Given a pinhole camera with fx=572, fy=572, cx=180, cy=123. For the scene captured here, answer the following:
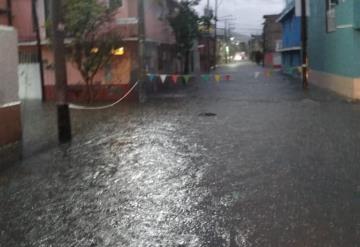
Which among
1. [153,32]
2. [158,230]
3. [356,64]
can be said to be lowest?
[158,230]

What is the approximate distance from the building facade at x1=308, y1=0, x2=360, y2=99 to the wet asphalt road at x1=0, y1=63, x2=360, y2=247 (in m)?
6.42

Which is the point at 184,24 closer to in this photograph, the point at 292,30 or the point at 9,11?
the point at 292,30

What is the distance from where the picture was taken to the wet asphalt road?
589cm

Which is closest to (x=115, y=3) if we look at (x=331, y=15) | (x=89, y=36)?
(x=89, y=36)

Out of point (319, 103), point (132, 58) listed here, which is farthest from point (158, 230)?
point (132, 58)

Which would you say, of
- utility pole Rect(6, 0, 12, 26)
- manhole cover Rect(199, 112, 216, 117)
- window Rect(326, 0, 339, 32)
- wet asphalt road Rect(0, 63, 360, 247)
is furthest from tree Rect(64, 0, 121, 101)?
window Rect(326, 0, 339, 32)

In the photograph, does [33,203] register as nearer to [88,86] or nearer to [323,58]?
[88,86]

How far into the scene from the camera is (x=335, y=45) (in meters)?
24.3

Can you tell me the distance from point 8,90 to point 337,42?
54.6 feet

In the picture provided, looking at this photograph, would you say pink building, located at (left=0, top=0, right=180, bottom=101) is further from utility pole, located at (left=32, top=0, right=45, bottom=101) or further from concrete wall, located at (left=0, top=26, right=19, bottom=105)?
concrete wall, located at (left=0, top=26, right=19, bottom=105)

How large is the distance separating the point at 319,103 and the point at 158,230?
1497 centimetres

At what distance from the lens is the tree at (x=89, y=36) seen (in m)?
21.3

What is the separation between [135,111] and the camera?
1895cm

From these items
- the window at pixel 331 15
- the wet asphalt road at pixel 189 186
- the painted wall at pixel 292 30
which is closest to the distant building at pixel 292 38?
the painted wall at pixel 292 30
